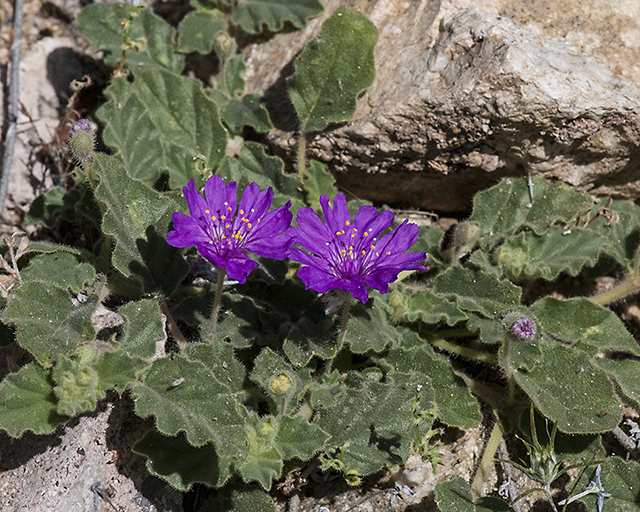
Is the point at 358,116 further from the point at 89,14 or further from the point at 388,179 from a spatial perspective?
the point at 89,14

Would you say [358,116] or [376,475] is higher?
[358,116]

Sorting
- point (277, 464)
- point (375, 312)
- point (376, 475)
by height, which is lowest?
point (376, 475)

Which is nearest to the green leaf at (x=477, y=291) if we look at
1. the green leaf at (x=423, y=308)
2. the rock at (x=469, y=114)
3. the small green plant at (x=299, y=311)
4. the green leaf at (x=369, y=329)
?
the small green plant at (x=299, y=311)

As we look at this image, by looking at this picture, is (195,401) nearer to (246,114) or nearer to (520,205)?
(246,114)

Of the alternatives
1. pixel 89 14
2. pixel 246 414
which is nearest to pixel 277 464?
pixel 246 414

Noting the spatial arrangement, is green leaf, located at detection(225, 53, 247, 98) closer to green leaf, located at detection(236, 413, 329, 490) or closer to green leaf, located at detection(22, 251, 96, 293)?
green leaf, located at detection(22, 251, 96, 293)

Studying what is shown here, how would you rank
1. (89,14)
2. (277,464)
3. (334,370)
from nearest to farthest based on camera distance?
(277,464), (334,370), (89,14)

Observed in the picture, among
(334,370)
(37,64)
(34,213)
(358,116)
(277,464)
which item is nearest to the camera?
(277,464)

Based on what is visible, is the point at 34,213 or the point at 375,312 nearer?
the point at 375,312
